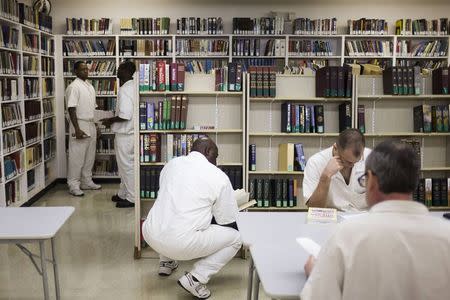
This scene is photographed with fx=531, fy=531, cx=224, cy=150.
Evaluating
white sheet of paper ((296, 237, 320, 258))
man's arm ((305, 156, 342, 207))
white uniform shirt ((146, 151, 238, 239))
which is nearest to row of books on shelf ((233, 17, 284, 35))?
white uniform shirt ((146, 151, 238, 239))

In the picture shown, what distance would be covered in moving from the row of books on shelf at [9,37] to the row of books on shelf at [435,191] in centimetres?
477

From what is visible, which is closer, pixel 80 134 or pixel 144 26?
pixel 80 134

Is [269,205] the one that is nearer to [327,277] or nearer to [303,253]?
[303,253]

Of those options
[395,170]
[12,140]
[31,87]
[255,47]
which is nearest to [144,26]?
[255,47]

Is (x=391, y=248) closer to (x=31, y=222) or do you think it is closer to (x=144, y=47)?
(x=31, y=222)

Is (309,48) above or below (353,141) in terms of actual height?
above

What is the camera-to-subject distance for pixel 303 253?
2512mm

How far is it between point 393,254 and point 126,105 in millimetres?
5126

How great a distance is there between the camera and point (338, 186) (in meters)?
3.77

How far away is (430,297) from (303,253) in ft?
3.01

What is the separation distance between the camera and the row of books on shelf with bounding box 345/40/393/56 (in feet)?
28.2

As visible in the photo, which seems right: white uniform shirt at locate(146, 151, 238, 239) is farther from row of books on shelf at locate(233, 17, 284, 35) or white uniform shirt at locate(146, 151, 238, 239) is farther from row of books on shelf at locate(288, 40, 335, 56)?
row of books on shelf at locate(288, 40, 335, 56)

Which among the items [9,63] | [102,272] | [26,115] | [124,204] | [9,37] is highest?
[9,37]

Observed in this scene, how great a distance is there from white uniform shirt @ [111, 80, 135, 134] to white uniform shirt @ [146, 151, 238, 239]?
266cm
